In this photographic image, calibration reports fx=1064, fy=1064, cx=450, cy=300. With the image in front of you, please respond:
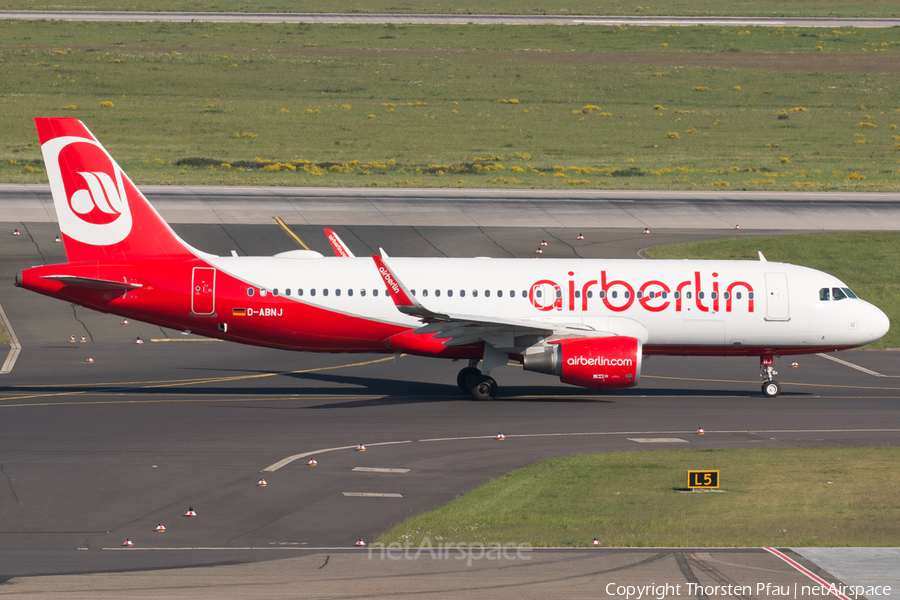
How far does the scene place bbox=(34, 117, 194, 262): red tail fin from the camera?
34.4 m

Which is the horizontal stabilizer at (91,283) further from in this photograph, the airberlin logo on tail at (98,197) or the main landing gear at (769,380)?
the main landing gear at (769,380)

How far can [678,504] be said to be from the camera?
2283cm

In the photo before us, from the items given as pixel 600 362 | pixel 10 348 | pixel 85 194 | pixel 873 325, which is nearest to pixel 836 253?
pixel 873 325

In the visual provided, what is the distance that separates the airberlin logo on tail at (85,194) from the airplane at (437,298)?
0.13 feet

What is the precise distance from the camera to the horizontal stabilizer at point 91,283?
33500 mm

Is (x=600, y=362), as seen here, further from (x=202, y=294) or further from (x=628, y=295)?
(x=202, y=294)

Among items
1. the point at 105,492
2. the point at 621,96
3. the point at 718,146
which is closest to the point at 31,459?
the point at 105,492

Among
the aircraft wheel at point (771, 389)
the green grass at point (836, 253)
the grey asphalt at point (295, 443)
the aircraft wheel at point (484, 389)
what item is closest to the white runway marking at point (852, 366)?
the grey asphalt at point (295, 443)

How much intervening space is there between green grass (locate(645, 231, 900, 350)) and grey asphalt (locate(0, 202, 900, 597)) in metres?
8.76

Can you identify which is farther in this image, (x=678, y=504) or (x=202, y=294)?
(x=202, y=294)

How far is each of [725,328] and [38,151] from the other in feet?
240

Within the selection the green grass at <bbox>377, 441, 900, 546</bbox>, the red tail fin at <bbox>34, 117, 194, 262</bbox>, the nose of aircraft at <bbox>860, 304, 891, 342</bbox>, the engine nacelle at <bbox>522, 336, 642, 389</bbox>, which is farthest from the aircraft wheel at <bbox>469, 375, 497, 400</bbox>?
the nose of aircraft at <bbox>860, 304, 891, 342</bbox>

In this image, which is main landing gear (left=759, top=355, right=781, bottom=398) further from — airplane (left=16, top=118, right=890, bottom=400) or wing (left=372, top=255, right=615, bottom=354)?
wing (left=372, top=255, right=615, bottom=354)

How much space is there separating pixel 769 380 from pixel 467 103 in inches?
3667
